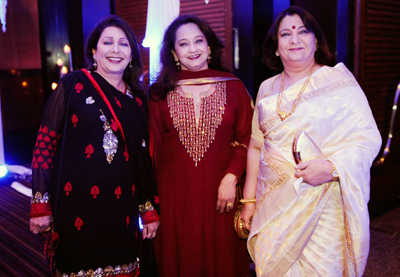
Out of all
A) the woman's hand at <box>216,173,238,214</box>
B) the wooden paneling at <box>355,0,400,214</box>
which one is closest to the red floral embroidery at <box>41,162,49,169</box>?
the woman's hand at <box>216,173,238,214</box>

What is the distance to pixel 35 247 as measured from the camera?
2.90m

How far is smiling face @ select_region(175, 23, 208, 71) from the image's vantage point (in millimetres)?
1872

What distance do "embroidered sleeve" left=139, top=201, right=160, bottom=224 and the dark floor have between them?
3.60 feet

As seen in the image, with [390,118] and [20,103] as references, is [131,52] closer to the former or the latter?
[390,118]

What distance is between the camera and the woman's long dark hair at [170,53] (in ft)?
6.25

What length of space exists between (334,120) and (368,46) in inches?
70.6

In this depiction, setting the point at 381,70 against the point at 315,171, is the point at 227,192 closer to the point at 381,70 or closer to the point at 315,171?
the point at 315,171

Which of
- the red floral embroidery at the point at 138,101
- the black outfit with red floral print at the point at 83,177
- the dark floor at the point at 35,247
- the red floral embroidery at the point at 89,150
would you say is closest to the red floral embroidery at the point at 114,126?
the black outfit with red floral print at the point at 83,177

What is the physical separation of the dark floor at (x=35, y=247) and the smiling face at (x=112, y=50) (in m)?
1.55

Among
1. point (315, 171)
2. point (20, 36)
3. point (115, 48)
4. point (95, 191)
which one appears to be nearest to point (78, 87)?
point (115, 48)

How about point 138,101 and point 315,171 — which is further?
point 138,101

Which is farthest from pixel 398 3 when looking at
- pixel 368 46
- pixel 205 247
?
pixel 205 247

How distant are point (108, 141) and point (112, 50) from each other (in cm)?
44

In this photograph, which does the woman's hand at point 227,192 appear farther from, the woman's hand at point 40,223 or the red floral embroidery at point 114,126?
the woman's hand at point 40,223
